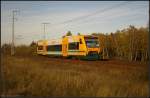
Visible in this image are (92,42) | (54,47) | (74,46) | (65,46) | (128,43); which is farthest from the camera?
(128,43)

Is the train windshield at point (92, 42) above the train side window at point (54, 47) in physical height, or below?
above

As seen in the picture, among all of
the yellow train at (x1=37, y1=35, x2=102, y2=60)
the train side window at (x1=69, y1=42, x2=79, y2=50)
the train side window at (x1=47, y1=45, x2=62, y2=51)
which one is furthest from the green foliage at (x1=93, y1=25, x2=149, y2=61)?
the train side window at (x1=69, y1=42, x2=79, y2=50)

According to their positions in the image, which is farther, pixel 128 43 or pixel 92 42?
pixel 128 43

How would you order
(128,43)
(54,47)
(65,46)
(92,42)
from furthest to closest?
(128,43), (54,47), (65,46), (92,42)

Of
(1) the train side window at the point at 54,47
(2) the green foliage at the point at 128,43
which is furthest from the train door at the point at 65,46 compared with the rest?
(2) the green foliage at the point at 128,43

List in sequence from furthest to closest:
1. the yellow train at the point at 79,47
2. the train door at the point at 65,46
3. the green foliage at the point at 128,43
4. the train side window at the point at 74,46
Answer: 1. the green foliage at the point at 128,43
2. the train door at the point at 65,46
3. the train side window at the point at 74,46
4. the yellow train at the point at 79,47

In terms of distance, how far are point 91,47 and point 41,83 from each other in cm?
1905

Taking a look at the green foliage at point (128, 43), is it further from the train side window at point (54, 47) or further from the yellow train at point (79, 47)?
the yellow train at point (79, 47)

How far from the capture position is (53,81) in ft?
41.3

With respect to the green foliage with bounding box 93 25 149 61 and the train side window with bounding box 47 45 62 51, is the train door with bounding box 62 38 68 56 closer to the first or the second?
the train side window with bounding box 47 45 62 51

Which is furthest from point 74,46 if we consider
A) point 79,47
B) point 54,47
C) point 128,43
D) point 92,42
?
point 128,43

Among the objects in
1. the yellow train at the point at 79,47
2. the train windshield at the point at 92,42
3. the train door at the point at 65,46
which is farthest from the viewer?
the train door at the point at 65,46

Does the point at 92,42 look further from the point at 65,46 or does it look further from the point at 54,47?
the point at 54,47

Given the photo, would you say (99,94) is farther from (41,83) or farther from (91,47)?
(91,47)
